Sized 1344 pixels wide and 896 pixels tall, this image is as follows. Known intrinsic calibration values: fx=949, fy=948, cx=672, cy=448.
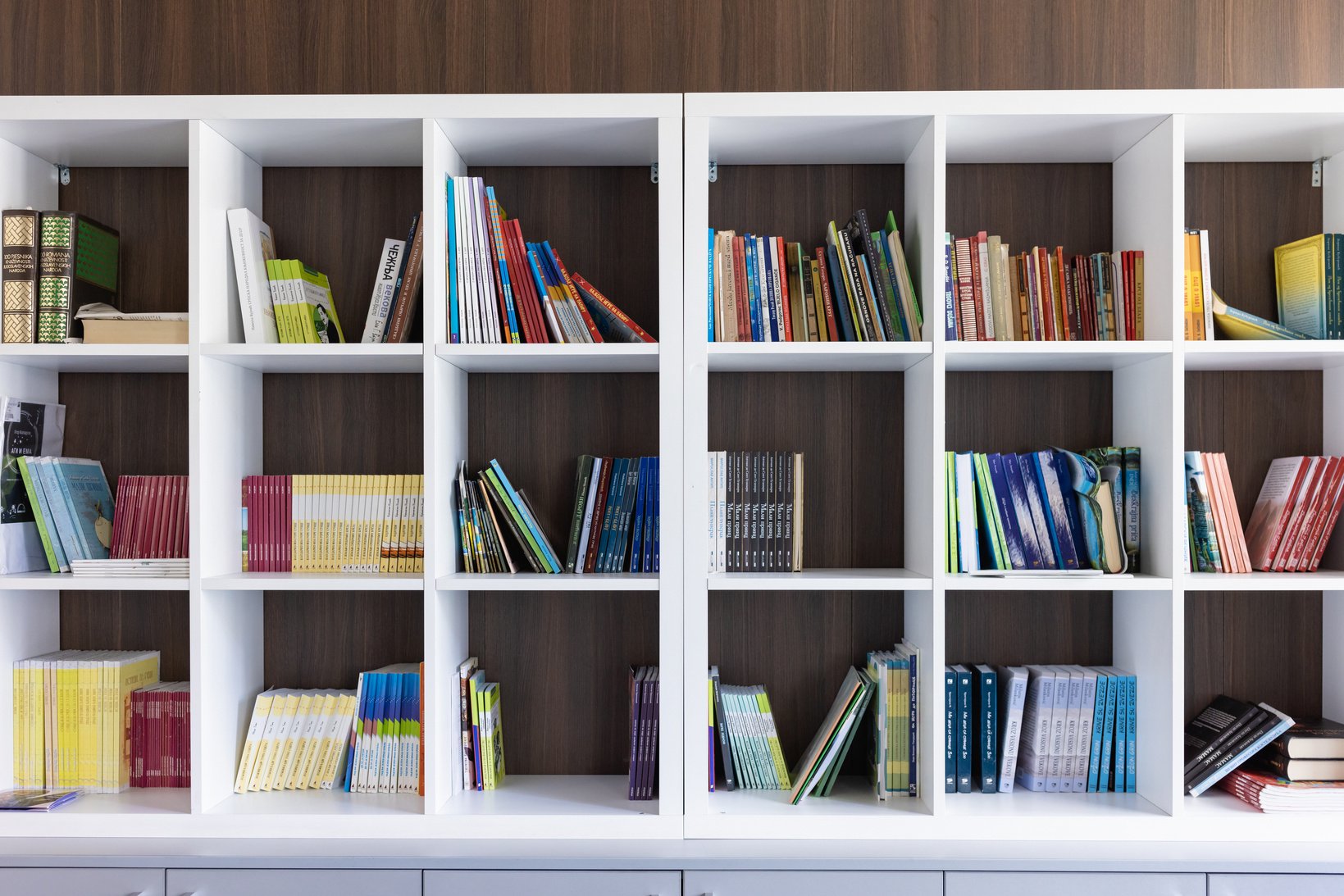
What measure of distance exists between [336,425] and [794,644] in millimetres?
1190

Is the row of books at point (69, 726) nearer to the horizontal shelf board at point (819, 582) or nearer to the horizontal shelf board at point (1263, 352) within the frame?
the horizontal shelf board at point (819, 582)

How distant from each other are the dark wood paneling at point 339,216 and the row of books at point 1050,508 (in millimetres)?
1390

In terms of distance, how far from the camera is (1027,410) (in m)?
2.21

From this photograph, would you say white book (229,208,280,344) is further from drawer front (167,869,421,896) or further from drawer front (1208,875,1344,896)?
drawer front (1208,875,1344,896)

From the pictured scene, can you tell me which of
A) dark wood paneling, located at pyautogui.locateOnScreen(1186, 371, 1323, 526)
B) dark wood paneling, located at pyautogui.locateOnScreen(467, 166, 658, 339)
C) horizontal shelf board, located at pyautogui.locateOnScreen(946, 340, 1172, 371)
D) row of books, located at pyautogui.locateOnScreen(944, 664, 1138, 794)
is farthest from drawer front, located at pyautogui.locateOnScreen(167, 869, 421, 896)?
dark wood paneling, located at pyautogui.locateOnScreen(1186, 371, 1323, 526)

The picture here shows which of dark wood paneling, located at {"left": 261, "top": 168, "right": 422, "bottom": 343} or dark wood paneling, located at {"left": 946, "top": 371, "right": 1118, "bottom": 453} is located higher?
dark wood paneling, located at {"left": 261, "top": 168, "right": 422, "bottom": 343}

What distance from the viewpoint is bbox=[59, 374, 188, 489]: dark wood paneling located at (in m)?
2.24

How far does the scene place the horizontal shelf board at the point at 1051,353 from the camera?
1.85 metres

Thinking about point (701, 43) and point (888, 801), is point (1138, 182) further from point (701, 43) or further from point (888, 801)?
point (888, 801)

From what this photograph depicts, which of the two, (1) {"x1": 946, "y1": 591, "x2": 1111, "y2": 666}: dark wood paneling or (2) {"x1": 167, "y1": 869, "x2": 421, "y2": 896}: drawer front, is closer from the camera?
(2) {"x1": 167, "y1": 869, "x2": 421, "y2": 896}: drawer front

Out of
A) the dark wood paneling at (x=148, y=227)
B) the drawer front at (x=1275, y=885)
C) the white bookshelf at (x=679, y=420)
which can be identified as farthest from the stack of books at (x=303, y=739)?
the drawer front at (x=1275, y=885)

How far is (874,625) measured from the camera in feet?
7.25

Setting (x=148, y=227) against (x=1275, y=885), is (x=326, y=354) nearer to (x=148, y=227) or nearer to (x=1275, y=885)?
(x=148, y=227)

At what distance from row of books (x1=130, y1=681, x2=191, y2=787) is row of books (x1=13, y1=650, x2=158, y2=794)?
3 cm
